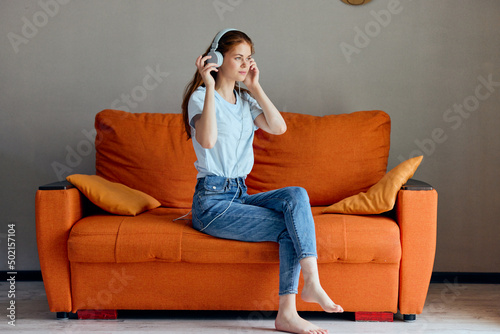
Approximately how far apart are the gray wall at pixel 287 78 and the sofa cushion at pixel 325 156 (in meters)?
0.36

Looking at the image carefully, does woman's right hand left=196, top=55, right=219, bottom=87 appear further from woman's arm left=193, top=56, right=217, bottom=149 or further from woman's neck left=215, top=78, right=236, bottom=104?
woman's neck left=215, top=78, right=236, bottom=104

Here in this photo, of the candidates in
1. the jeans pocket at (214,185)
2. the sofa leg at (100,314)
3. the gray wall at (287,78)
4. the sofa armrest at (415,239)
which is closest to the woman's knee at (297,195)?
the jeans pocket at (214,185)

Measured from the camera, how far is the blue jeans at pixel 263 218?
207 cm

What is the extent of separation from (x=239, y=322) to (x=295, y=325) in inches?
11.8

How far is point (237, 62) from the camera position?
89.2 inches

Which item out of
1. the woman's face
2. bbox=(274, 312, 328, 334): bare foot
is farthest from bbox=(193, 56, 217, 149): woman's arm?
bbox=(274, 312, 328, 334): bare foot

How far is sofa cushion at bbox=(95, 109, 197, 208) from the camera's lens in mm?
2754

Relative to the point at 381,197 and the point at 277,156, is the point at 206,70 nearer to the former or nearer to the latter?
the point at 277,156

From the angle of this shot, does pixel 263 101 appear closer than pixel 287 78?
Yes

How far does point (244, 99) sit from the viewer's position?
2.42 m

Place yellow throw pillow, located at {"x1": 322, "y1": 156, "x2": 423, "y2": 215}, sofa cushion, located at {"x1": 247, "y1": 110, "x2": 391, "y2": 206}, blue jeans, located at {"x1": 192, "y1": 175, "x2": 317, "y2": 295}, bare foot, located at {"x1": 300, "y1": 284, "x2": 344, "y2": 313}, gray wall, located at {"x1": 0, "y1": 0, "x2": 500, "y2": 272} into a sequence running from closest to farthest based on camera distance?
bare foot, located at {"x1": 300, "y1": 284, "x2": 344, "y2": 313} < blue jeans, located at {"x1": 192, "y1": 175, "x2": 317, "y2": 295} < yellow throw pillow, located at {"x1": 322, "y1": 156, "x2": 423, "y2": 215} < sofa cushion, located at {"x1": 247, "y1": 110, "x2": 391, "y2": 206} < gray wall, located at {"x1": 0, "y1": 0, "x2": 500, "y2": 272}

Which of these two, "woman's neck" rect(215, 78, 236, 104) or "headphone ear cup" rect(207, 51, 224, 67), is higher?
"headphone ear cup" rect(207, 51, 224, 67)

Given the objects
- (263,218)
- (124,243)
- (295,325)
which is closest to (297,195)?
(263,218)

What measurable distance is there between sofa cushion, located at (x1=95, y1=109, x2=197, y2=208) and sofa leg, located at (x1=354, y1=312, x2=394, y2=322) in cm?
103
